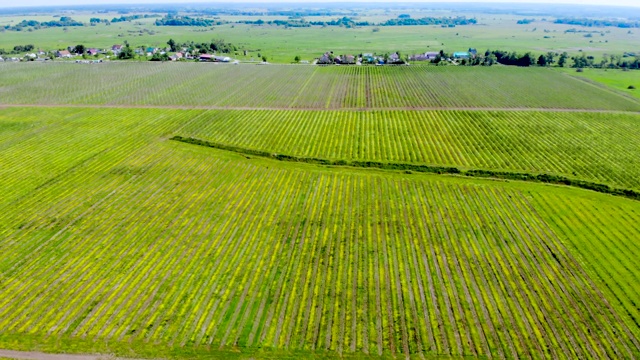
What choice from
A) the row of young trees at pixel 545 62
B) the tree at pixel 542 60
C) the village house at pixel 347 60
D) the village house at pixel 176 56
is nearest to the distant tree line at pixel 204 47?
the village house at pixel 176 56

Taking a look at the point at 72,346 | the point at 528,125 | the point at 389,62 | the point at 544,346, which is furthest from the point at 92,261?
the point at 389,62

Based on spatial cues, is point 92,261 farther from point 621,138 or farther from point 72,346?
point 621,138

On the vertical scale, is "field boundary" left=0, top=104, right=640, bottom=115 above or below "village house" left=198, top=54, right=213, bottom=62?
below

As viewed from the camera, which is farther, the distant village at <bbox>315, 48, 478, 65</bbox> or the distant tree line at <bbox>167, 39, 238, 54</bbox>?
the distant tree line at <bbox>167, 39, 238, 54</bbox>

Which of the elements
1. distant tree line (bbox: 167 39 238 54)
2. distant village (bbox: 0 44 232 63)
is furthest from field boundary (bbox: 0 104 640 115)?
distant tree line (bbox: 167 39 238 54)

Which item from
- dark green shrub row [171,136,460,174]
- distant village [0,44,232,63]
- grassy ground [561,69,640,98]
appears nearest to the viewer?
dark green shrub row [171,136,460,174]

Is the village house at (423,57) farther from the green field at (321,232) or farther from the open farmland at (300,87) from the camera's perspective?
the green field at (321,232)

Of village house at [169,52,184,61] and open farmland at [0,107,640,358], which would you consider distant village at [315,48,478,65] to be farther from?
open farmland at [0,107,640,358]
